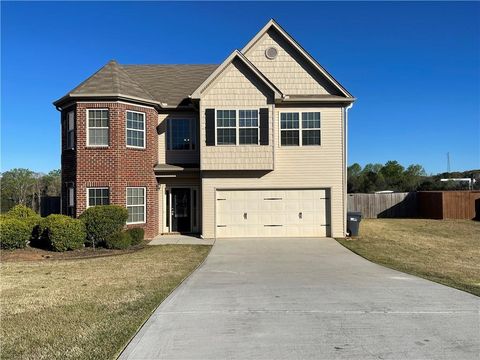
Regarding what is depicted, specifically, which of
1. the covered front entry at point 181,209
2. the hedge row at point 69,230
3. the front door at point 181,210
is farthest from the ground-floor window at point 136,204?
the front door at point 181,210

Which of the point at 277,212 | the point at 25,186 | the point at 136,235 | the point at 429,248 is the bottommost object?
the point at 429,248

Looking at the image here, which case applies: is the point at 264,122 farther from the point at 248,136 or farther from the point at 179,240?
the point at 179,240

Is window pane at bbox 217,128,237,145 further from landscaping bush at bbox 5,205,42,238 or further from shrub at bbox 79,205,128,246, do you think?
landscaping bush at bbox 5,205,42,238

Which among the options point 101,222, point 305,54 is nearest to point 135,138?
point 101,222

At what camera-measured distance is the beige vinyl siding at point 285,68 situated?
19.6 metres

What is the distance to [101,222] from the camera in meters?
16.4

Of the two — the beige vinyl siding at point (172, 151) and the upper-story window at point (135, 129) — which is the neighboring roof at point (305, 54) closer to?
the beige vinyl siding at point (172, 151)

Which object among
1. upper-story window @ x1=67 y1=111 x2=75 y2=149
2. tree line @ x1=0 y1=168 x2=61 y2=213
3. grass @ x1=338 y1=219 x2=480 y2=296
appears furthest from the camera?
tree line @ x1=0 y1=168 x2=61 y2=213

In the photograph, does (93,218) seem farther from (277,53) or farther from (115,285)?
(277,53)

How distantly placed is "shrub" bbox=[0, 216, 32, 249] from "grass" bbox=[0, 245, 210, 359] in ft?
7.28

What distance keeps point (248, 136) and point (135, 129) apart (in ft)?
16.3

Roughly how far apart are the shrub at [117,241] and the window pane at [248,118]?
664cm

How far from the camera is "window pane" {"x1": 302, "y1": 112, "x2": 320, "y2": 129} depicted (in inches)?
761

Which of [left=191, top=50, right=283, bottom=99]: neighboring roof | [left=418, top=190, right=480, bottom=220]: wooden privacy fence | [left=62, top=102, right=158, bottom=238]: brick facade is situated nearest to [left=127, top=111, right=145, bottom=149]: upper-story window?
[left=62, top=102, right=158, bottom=238]: brick facade
